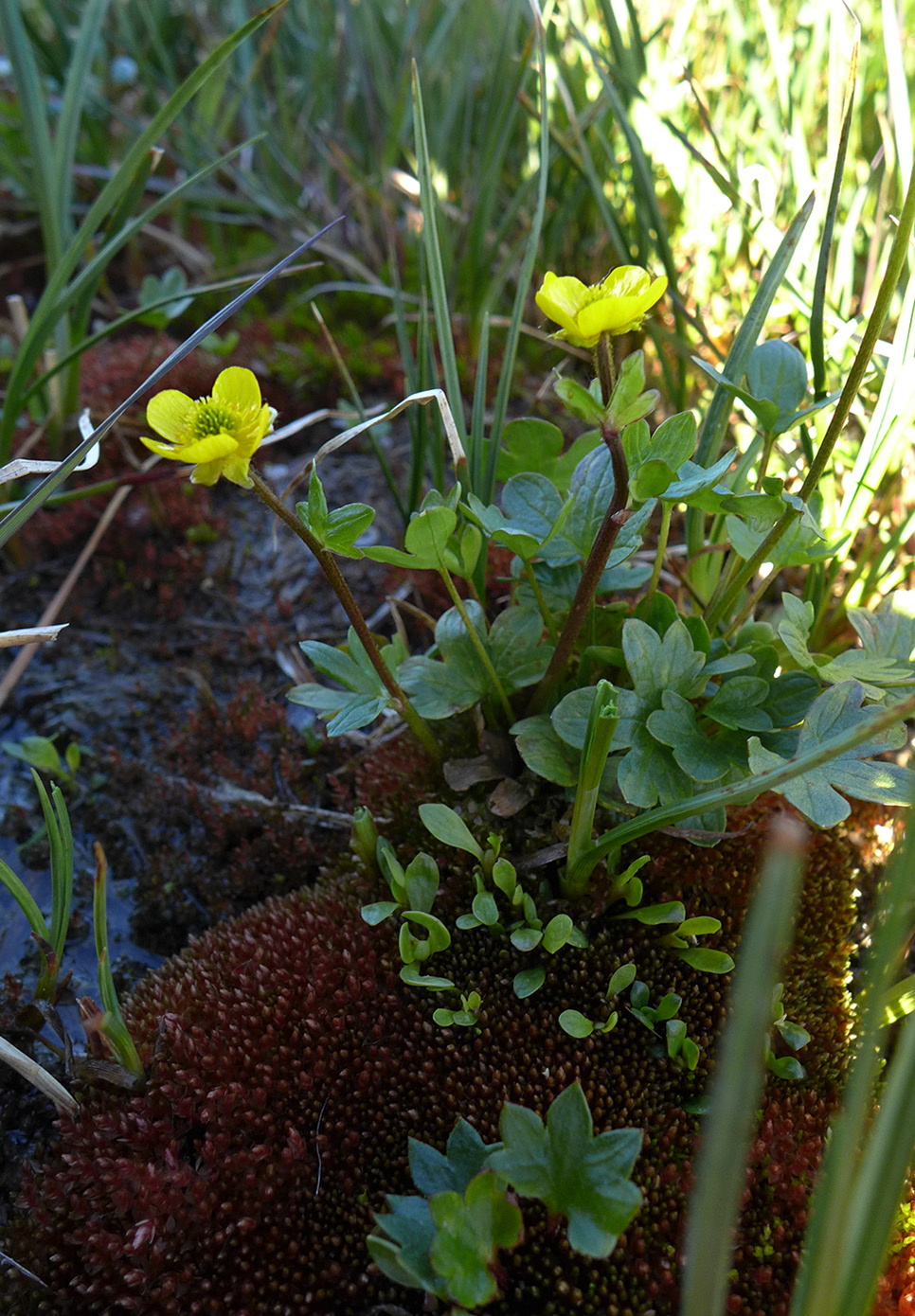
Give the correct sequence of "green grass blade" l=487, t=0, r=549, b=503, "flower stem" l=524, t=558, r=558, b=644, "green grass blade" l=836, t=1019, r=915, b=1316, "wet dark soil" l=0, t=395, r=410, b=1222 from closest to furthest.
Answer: "green grass blade" l=836, t=1019, r=915, b=1316 → "flower stem" l=524, t=558, r=558, b=644 → "green grass blade" l=487, t=0, r=549, b=503 → "wet dark soil" l=0, t=395, r=410, b=1222

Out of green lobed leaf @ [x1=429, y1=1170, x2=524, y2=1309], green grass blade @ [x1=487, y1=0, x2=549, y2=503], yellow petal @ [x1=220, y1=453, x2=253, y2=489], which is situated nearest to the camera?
green lobed leaf @ [x1=429, y1=1170, x2=524, y2=1309]

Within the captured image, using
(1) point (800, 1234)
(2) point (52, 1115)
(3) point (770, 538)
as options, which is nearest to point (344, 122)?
(3) point (770, 538)

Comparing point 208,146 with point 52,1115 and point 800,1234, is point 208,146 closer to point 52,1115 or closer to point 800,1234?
point 52,1115

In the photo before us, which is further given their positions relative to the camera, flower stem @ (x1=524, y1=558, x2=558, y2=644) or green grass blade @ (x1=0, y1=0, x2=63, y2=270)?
green grass blade @ (x1=0, y1=0, x2=63, y2=270)

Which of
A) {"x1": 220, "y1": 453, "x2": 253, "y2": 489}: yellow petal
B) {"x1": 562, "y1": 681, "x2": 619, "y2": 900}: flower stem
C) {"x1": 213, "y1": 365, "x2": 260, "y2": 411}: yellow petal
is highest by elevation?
{"x1": 213, "y1": 365, "x2": 260, "y2": 411}: yellow petal

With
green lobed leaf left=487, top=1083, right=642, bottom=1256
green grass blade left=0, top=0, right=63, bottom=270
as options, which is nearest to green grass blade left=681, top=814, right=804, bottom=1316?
green lobed leaf left=487, top=1083, right=642, bottom=1256

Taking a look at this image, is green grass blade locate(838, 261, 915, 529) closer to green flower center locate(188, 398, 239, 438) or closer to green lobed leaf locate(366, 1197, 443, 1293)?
green flower center locate(188, 398, 239, 438)

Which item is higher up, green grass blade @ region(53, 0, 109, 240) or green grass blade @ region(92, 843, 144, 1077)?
green grass blade @ region(53, 0, 109, 240)

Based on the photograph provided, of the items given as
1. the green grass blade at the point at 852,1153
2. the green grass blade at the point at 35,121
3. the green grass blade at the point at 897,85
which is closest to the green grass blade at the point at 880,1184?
the green grass blade at the point at 852,1153
